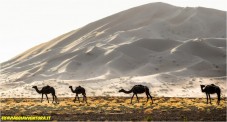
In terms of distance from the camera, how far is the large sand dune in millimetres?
74625

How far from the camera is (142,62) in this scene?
9656 centimetres

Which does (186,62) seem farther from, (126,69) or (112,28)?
(112,28)

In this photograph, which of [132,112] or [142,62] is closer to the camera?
[132,112]

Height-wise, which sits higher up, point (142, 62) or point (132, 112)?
point (142, 62)

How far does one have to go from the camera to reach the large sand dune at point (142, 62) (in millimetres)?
74625

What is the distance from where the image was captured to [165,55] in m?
99.0

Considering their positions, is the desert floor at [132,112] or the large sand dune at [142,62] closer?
the desert floor at [132,112]

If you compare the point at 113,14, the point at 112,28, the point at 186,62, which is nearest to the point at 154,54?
the point at 186,62

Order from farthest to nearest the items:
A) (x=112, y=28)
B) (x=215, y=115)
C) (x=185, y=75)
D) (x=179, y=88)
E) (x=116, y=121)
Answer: (x=112, y=28)
(x=185, y=75)
(x=179, y=88)
(x=215, y=115)
(x=116, y=121)

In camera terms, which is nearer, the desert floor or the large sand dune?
the desert floor

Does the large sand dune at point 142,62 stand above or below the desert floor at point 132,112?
above

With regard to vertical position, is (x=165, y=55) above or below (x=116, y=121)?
above

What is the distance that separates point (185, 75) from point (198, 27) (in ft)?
177

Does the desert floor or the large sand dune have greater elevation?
the large sand dune
